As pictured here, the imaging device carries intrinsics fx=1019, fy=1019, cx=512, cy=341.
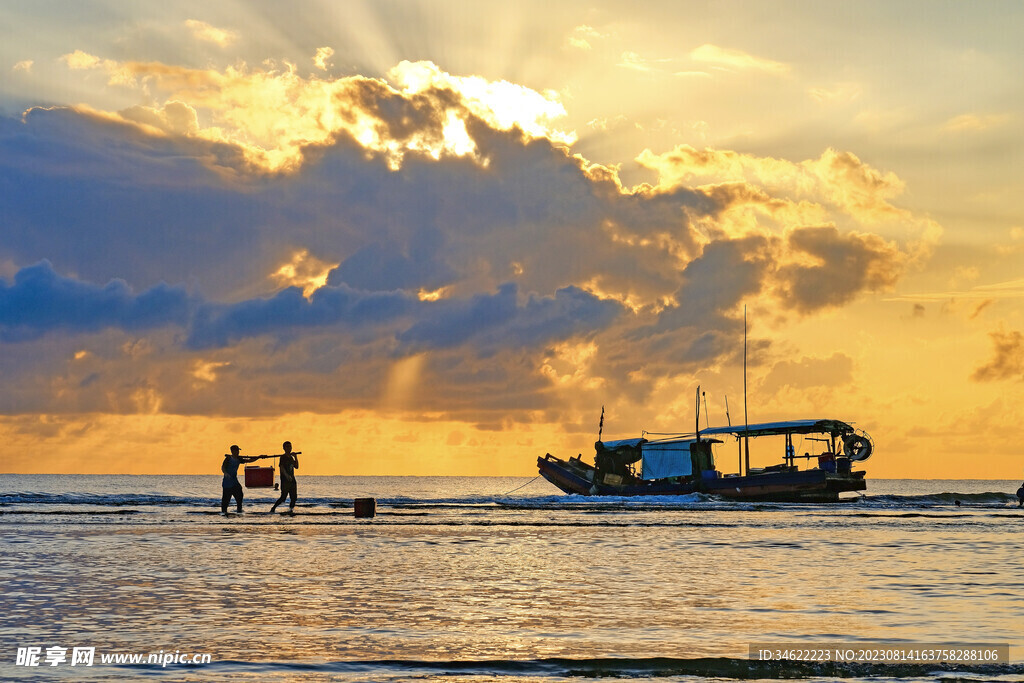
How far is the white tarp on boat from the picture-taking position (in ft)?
217

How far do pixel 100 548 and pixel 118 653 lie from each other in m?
13.2

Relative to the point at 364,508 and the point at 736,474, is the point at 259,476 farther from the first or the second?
the point at 736,474

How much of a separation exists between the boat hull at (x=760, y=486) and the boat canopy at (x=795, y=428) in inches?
103

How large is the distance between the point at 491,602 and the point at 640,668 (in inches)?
191

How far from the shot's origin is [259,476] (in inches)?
1670

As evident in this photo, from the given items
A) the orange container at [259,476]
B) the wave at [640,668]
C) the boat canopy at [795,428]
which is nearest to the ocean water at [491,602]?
the wave at [640,668]

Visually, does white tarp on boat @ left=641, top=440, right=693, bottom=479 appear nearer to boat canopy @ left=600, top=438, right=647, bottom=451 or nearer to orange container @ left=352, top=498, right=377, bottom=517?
A: boat canopy @ left=600, top=438, right=647, bottom=451

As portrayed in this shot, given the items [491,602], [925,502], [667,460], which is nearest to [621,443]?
[667,460]

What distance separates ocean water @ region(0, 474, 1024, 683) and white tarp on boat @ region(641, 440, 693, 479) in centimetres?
3720

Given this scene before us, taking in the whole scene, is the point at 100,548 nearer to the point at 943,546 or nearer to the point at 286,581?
the point at 286,581

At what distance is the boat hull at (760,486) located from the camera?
207 feet

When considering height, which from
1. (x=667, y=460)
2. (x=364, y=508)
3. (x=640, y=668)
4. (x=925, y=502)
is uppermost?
(x=667, y=460)

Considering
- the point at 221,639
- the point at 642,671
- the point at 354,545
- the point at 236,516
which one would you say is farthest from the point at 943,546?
the point at 236,516

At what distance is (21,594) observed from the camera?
48.8 ft
